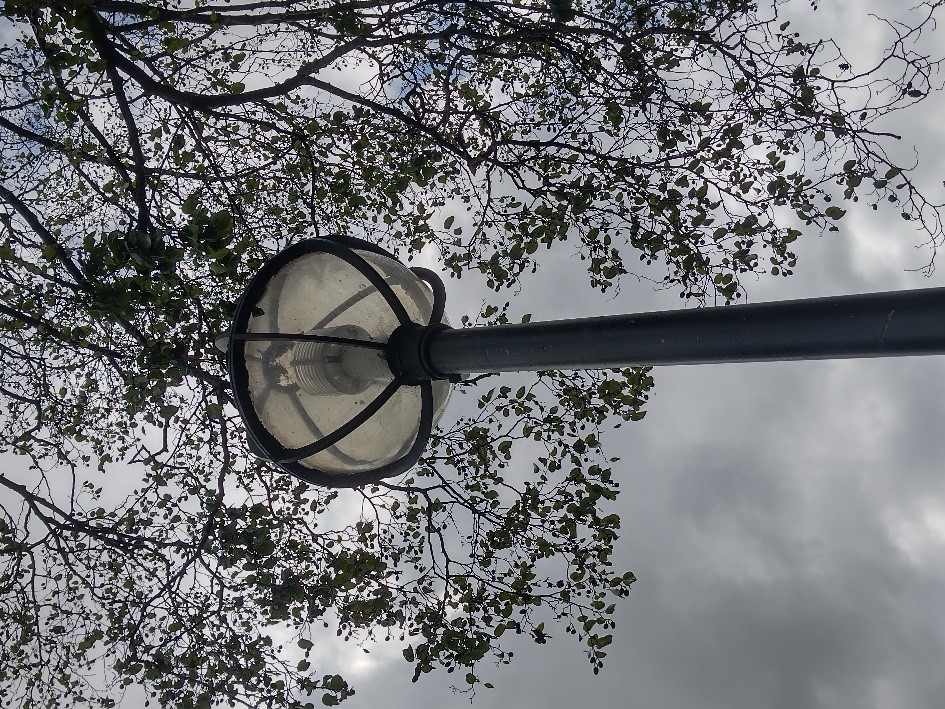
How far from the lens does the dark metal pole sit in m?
1.59

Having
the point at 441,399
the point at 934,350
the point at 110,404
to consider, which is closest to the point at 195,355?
the point at 110,404

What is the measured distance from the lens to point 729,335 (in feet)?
6.22

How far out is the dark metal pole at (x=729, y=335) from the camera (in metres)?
1.59

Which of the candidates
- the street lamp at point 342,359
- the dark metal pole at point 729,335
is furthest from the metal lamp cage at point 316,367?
the dark metal pole at point 729,335

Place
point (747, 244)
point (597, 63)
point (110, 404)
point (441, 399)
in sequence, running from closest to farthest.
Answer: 1. point (441, 399)
2. point (747, 244)
3. point (597, 63)
4. point (110, 404)

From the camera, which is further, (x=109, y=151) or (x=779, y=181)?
(x=109, y=151)

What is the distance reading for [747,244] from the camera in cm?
600

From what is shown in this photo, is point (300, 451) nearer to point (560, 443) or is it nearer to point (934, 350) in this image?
point (934, 350)

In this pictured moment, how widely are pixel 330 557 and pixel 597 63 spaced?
5417 millimetres

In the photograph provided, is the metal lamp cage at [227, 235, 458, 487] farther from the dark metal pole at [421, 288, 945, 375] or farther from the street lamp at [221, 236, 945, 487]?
the dark metal pole at [421, 288, 945, 375]

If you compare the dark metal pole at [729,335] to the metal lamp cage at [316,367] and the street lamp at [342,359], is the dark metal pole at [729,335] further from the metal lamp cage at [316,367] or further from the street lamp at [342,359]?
the metal lamp cage at [316,367]

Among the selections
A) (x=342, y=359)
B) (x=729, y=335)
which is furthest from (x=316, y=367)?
(x=729, y=335)

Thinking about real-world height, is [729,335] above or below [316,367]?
below

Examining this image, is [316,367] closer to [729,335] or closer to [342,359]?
[342,359]
